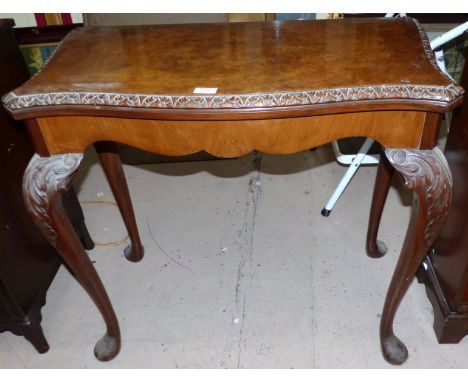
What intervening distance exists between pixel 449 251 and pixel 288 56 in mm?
646

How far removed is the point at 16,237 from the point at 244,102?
0.74 metres

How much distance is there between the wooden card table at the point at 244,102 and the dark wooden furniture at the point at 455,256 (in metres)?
0.17

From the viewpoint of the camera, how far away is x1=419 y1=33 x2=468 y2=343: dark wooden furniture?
1.08 m

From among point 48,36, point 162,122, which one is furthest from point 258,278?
point 48,36

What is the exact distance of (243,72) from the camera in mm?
888

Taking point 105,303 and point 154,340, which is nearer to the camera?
point 105,303

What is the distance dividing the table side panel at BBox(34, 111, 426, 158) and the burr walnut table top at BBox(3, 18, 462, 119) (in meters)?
0.04

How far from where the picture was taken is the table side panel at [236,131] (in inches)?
33.3

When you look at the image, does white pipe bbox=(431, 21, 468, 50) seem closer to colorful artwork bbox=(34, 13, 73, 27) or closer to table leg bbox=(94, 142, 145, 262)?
table leg bbox=(94, 142, 145, 262)

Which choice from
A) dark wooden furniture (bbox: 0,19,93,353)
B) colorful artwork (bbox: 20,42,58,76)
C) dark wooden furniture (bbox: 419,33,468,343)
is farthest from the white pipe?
colorful artwork (bbox: 20,42,58,76)

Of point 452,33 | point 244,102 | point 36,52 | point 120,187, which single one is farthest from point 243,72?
point 36,52
